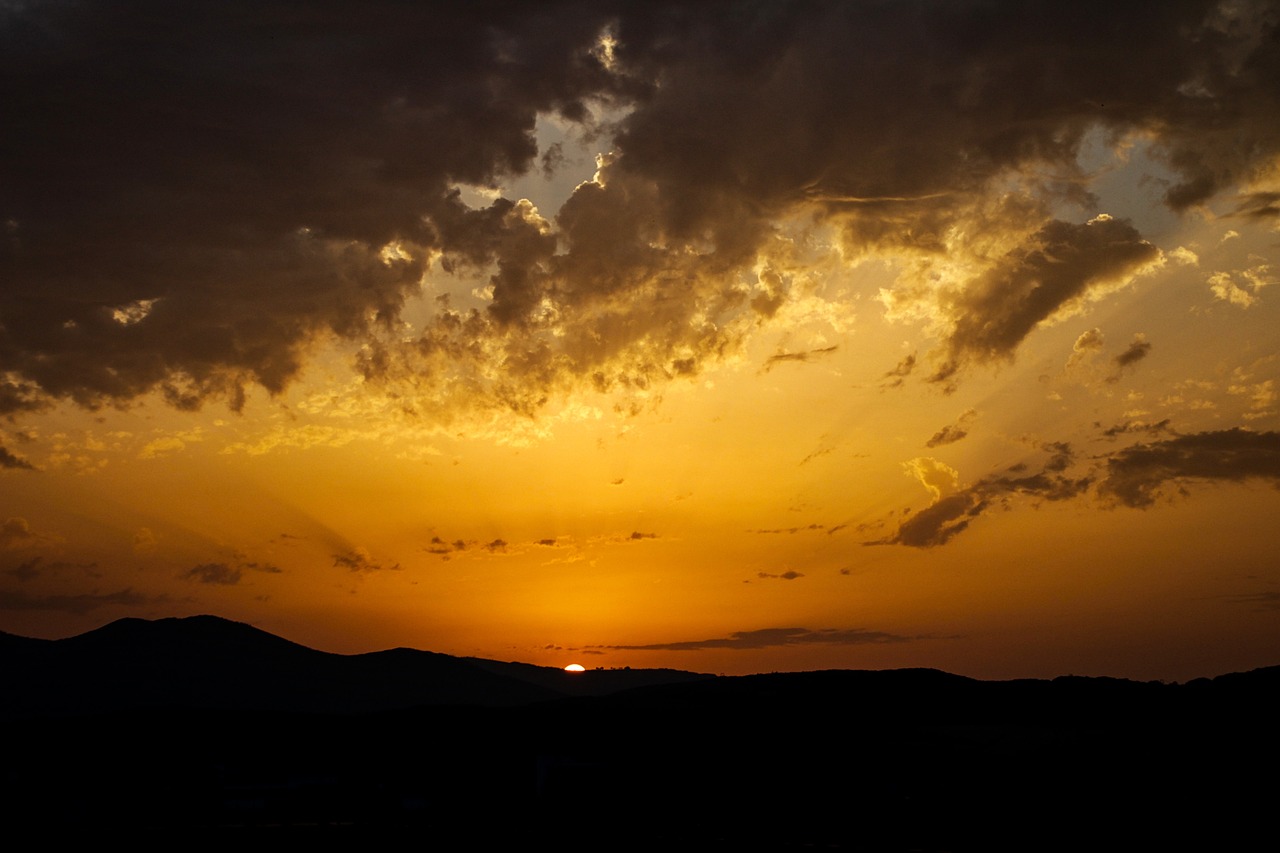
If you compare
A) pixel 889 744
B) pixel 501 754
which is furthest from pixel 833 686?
pixel 501 754

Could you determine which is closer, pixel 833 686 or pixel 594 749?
pixel 594 749

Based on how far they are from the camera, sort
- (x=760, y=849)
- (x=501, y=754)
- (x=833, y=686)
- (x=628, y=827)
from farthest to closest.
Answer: (x=833, y=686) → (x=501, y=754) → (x=628, y=827) → (x=760, y=849)

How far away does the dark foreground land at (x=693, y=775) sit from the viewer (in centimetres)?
4200

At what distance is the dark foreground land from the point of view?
1654 inches

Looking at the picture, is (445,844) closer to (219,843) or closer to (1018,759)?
(219,843)

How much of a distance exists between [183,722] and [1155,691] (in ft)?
344

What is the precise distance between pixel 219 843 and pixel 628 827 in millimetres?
16581

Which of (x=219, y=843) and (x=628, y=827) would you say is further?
(x=628, y=827)

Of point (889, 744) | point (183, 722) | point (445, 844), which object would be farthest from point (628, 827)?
point (183, 722)

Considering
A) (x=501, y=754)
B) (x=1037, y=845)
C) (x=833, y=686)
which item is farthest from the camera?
(x=833, y=686)

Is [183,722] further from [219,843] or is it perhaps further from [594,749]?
[219,843]

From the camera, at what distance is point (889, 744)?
8194cm

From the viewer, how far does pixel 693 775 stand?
62.5 metres

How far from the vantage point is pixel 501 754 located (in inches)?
3199
